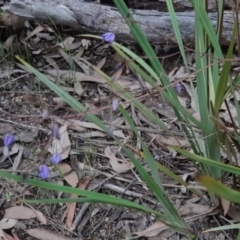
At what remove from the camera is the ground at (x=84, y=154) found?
171 cm

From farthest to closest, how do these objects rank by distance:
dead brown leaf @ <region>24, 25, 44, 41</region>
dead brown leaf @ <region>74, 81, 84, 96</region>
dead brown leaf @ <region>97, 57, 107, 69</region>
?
dead brown leaf @ <region>24, 25, 44, 41</region> → dead brown leaf @ <region>97, 57, 107, 69</region> → dead brown leaf @ <region>74, 81, 84, 96</region>

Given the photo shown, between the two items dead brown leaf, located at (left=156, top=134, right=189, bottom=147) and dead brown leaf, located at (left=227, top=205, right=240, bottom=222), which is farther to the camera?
dead brown leaf, located at (left=156, top=134, right=189, bottom=147)

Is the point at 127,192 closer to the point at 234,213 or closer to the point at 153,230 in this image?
the point at 153,230

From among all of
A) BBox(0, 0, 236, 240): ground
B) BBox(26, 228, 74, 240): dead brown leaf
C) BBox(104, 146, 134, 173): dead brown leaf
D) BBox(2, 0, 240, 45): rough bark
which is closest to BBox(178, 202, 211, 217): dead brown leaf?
BBox(0, 0, 236, 240): ground

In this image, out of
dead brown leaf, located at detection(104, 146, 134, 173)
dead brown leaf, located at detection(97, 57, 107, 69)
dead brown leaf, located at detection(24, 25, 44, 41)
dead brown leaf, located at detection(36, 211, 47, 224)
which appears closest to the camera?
dead brown leaf, located at detection(36, 211, 47, 224)

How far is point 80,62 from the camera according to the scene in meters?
2.41

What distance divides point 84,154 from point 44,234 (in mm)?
351

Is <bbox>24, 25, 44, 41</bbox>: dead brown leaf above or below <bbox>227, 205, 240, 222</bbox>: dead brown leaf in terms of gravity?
above

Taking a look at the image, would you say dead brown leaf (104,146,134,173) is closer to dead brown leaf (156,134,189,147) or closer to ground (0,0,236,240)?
ground (0,0,236,240)

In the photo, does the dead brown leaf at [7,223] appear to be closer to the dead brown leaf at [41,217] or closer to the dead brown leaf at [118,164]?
the dead brown leaf at [41,217]

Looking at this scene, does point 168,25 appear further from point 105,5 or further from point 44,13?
point 44,13

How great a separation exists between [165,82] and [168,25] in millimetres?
831

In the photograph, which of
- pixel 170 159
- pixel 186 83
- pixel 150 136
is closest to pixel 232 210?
pixel 170 159

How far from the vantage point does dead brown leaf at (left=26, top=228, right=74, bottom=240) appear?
67.2 inches
